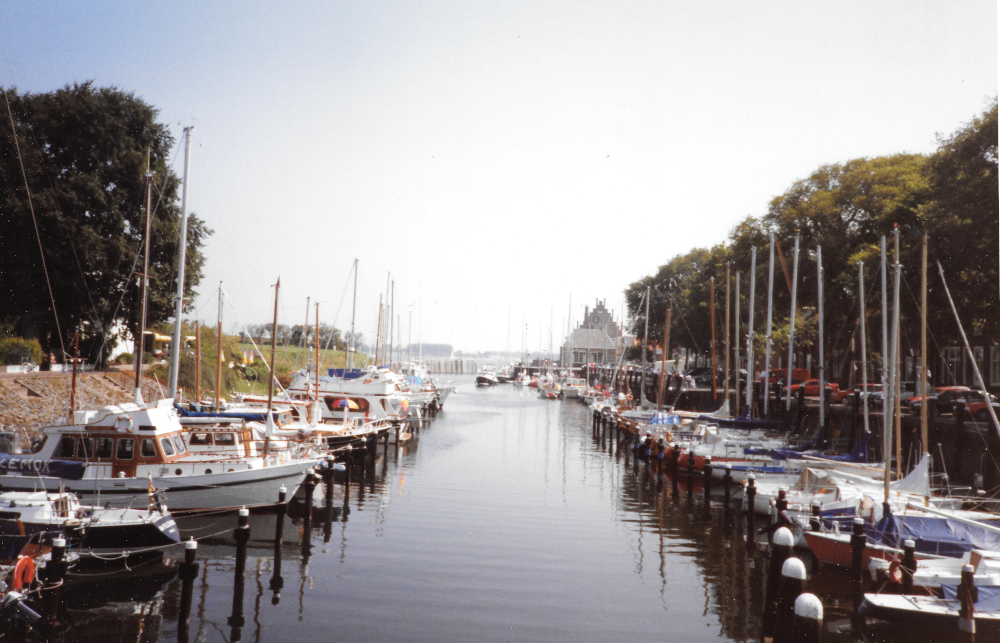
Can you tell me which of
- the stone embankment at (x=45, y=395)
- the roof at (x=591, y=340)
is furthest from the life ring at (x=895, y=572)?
the roof at (x=591, y=340)

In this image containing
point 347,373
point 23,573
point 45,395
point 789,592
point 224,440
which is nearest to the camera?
point 789,592

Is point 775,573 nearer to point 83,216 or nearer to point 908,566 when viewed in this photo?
point 908,566

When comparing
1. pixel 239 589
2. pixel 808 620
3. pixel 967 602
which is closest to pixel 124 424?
pixel 239 589

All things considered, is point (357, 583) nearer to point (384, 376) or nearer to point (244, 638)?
point (244, 638)

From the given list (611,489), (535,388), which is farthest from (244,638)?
(535,388)

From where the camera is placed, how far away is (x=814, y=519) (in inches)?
576

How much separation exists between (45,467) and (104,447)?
1286mm

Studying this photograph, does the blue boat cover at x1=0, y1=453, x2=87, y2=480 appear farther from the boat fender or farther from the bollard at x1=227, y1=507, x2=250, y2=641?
the bollard at x1=227, y1=507, x2=250, y2=641

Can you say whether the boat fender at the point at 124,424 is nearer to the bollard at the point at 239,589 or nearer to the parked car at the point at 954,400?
the bollard at the point at 239,589

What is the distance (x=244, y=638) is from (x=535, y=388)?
3422 inches

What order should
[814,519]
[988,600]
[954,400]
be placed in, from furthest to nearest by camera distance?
[954,400] → [814,519] → [988,600]

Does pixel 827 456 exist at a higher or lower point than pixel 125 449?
lower

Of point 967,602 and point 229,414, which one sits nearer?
point 967,602

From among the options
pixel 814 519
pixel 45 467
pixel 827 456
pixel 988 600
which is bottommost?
pixel 988 600
